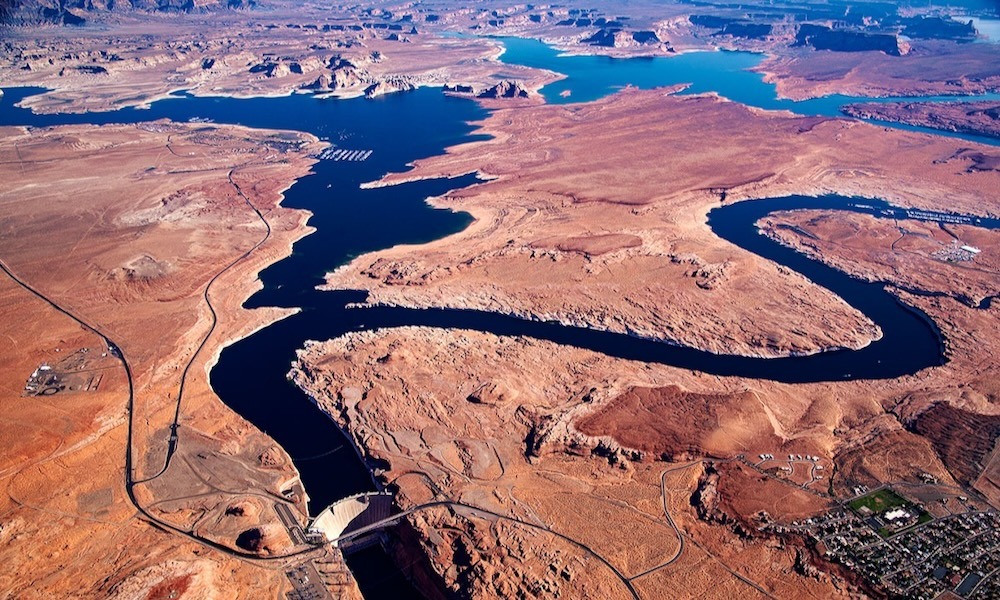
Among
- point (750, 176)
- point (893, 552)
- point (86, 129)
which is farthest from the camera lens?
point (86, 129)

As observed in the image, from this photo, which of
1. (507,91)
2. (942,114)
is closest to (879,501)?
(942,114)

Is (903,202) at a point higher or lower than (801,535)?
higher

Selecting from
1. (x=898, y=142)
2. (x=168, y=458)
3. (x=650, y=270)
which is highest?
(x=898, y=142)

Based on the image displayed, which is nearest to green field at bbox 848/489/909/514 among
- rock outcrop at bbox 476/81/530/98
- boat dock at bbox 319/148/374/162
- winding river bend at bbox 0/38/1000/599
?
winding river bend at bbox 0/38/1000/599

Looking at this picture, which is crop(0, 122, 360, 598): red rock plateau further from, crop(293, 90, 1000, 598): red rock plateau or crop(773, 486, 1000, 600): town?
crop(773, 486, 1000, 600): town

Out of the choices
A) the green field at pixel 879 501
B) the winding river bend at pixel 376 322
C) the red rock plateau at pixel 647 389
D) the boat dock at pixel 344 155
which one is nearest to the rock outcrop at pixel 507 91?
the winding river bend at pixel 376 322

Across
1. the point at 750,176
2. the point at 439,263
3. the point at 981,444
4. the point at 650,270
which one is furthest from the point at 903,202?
the point at 439,263

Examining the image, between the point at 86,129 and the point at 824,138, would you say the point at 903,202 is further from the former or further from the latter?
the point at 86,129

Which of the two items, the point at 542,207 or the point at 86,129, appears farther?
the point at 86,129
